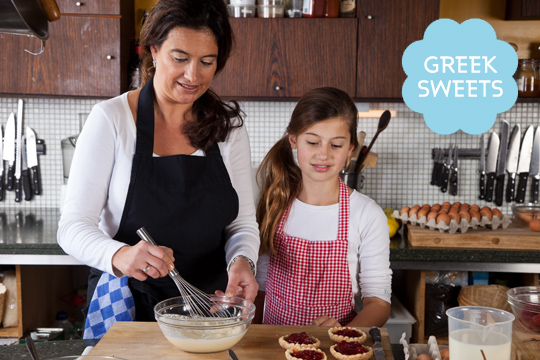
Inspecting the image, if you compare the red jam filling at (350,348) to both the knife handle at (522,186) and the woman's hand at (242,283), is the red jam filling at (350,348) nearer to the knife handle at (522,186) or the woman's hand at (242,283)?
the woman's hand at (242,283)

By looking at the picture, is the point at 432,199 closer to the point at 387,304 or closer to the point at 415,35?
the point at 415,35

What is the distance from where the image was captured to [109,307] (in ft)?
4.76

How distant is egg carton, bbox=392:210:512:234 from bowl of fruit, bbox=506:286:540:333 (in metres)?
1.24

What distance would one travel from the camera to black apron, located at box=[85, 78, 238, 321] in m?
1.43

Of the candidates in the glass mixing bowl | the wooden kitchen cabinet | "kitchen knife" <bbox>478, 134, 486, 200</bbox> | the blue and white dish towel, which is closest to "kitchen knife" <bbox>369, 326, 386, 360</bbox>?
the glass mixing bowl

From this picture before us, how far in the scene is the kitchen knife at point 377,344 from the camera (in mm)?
1095

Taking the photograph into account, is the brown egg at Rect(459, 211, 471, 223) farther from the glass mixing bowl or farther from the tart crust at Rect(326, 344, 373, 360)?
the glass mixing bowl

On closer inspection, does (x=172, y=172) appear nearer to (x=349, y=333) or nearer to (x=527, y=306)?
(x=349, y=333)

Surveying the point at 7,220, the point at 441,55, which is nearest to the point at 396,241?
the point at 441,55

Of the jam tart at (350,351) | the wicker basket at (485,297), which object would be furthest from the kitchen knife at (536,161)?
the jam tart at (350,351)

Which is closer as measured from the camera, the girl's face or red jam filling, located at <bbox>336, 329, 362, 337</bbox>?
red jam filling, located at <bbox>336, 329, 362, 337</bbox>

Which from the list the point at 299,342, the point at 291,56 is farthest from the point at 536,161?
the point at 299,342

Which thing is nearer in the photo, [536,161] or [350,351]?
[350,351]

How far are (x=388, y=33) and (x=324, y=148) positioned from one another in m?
1.10
